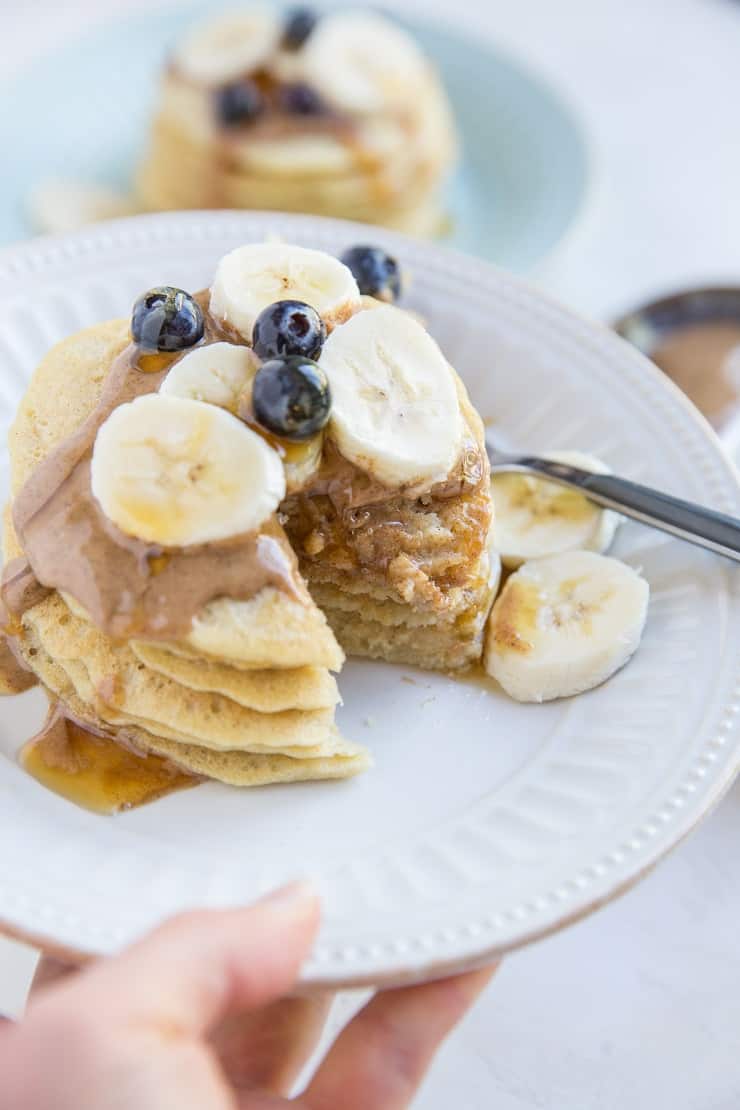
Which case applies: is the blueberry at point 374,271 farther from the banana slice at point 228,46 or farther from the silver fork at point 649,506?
the banana slice at point 228,46

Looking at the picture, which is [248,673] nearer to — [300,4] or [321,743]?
[321,743]

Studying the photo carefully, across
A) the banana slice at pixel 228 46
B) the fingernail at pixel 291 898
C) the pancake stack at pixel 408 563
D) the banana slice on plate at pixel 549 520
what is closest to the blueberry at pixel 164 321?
the pancake stack at pixel 408 563

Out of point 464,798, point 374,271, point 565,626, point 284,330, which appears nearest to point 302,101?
point 374,271

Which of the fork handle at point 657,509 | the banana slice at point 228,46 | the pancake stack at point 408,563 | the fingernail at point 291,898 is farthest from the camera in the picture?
the banana slice at point 228,46

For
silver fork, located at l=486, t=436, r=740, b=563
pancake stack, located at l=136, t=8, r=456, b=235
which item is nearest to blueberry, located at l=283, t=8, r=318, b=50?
pancake stack, located at l=136, t=8, r=456, b=235

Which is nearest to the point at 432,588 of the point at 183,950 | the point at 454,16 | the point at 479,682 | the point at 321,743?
the point at 479,682

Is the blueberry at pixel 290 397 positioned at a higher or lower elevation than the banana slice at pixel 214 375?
higher

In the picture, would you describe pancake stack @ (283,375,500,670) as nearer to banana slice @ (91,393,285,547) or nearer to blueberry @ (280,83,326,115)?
banana slice @ (91,393,285,547)
